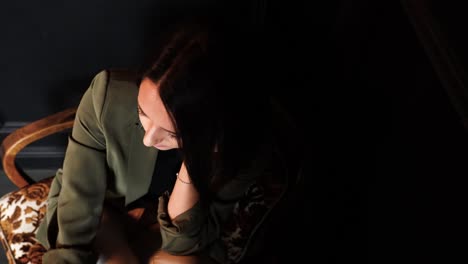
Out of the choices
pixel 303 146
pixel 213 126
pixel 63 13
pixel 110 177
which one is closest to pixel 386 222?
pixel 303 146

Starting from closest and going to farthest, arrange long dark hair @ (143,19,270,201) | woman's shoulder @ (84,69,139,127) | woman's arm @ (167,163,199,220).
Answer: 1. long dark hair @ (143,19,270,201)
2. woman's shoulder @ (84,69,139,127)
3. woman's arm @ (167,163,199,220)

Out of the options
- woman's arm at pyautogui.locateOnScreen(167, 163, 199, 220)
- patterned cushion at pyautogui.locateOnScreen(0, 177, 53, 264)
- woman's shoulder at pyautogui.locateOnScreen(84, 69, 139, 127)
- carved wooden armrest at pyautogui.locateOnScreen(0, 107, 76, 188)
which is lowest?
A: patterned cushion at pyautogui.locateOnScreen(0, 177, 53, 264)

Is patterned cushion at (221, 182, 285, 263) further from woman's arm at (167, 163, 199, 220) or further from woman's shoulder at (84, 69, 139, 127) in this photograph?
woman's shoulder at (84, 69, 139, 127)

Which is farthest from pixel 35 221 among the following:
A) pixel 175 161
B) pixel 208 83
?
pixel 208 83

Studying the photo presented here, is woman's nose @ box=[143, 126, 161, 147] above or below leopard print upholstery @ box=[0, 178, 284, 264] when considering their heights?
above

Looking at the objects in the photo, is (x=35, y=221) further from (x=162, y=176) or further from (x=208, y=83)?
(x=208, y=83)

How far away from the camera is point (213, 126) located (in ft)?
2.50

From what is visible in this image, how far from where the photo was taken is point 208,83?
708mm

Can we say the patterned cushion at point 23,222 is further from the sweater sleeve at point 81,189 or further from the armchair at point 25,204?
the sweater sleeve at point 81,189

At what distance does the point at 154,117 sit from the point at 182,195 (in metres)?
0.29

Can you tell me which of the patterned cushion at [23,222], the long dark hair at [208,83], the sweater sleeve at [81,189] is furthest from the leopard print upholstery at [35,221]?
the long dark hair at [208,83]

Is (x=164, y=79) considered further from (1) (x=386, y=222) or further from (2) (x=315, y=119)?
(2) (x=315, y=119)

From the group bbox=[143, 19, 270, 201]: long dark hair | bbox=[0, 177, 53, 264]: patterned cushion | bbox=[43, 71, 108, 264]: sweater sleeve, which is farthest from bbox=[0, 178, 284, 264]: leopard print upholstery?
bbox=[143, 19, 270, 201]: long dark hair

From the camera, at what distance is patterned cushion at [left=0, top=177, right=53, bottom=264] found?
3.58ft
